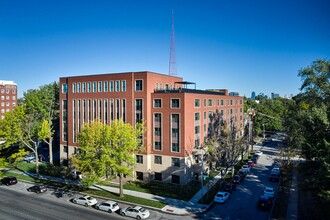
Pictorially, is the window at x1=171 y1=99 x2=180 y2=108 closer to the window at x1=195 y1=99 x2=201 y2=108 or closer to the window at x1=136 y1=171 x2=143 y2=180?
the window at x1=195 y1=99 x2=201 y2=108

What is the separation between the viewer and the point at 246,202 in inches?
1346

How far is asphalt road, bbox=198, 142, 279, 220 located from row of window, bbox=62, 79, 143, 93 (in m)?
23.3

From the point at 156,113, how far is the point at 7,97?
90.9 m

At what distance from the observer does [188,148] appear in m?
43.4

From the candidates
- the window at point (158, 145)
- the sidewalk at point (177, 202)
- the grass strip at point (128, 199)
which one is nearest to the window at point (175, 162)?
the window at point (158, 145)

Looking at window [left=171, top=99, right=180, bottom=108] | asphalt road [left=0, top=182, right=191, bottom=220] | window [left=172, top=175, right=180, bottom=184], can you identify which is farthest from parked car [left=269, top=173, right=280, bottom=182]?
asphalt road [left=0, top=182, right=191, bottom=220]

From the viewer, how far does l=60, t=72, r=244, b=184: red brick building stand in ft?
140

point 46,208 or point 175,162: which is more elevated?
point 175,162

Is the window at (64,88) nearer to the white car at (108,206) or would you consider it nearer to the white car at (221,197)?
the white car at (108,206)

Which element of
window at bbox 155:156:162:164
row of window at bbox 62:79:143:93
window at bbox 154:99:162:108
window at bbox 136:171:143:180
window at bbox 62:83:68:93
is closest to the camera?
window at bbox 154:99:162:108

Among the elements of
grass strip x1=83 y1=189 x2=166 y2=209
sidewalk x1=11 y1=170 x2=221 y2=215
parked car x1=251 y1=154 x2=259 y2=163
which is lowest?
sidewalk x1=11 y1=170 x2=221 y2=215

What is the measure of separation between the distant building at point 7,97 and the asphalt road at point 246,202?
101m

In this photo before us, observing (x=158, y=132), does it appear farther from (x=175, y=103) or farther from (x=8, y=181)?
(x=8, y=181)

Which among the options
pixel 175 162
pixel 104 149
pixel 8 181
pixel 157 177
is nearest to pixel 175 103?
pixel 175 162
